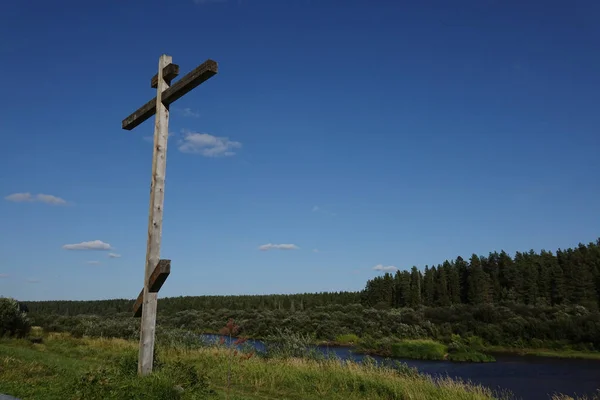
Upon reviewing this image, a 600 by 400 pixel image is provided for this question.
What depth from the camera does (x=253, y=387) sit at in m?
11.2

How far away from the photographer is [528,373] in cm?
2684

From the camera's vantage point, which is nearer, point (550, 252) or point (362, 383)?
point (362, 383)

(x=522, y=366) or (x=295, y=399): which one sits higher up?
(x=295, y=399)

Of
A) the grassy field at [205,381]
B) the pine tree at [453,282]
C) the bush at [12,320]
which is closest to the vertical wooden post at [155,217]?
the grassy field at [205,381]

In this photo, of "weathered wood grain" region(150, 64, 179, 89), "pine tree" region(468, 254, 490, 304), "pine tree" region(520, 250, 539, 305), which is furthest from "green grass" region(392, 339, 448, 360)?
"weathered wood grain" region(150, 64, 179, 89)

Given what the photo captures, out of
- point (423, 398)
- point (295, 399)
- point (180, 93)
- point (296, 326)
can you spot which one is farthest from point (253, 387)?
point (296, 326)

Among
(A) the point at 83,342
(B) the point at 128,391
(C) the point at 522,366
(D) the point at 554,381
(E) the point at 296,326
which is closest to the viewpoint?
(B) the point at 128,391

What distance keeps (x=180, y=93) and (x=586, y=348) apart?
42.3 m

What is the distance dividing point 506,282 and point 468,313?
1703 centimetres

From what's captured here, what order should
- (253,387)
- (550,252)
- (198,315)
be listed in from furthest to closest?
(198,315) < (550,252) < (253,387)

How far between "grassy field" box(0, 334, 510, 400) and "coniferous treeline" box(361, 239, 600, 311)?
46280mm

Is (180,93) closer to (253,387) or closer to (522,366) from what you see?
(253,387)

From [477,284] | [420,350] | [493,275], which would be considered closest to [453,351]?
[420,350]

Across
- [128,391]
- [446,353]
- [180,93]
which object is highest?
[180,93]
